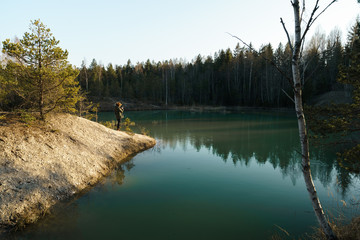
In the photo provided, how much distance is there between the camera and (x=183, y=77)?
6956 cm

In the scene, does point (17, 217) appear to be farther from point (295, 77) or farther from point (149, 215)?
point (295, 77)

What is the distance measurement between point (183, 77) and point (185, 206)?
65.0 metres

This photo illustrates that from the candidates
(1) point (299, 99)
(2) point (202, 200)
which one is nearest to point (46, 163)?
(2) point (202, 200)

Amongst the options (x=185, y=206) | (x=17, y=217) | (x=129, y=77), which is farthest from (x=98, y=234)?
(x=129, y=77)

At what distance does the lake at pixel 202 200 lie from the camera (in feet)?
17.5

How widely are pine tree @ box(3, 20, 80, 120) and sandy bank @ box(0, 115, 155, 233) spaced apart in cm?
112

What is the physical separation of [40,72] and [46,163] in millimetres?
3546

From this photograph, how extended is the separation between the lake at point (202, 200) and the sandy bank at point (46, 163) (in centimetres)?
52

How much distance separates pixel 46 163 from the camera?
7.46m

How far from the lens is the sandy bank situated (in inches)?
223

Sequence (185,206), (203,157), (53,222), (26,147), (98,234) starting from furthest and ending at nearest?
(203,157) → (26,147) → (185,206) → (53,222) → (98,234)

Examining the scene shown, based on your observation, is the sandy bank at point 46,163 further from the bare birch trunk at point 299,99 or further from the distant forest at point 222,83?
the distant forest at point 222,83

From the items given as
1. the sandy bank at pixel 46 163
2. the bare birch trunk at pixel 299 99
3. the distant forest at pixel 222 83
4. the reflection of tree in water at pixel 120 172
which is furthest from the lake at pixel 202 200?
the distant forest at pixel 222 83

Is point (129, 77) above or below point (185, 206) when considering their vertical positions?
above
